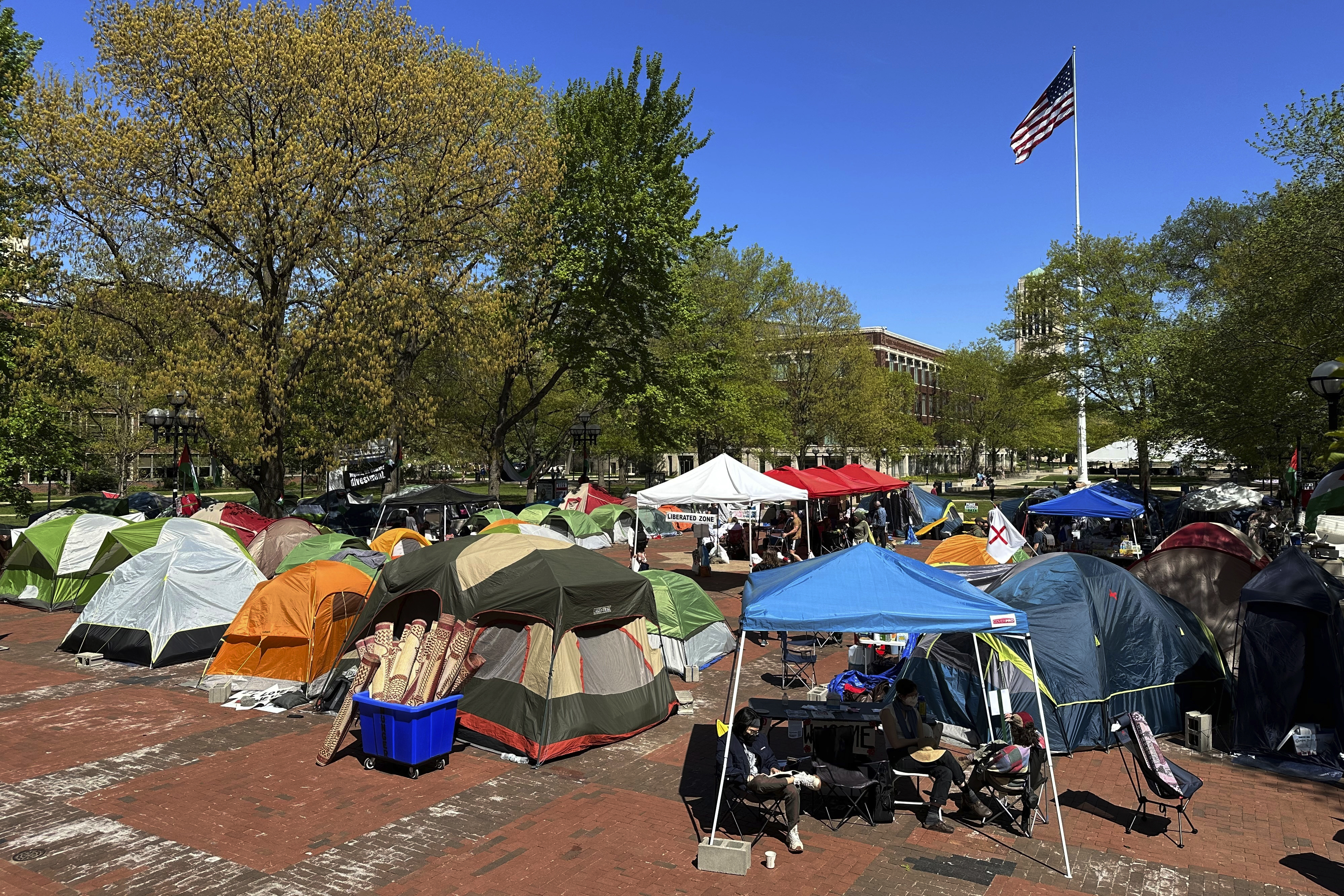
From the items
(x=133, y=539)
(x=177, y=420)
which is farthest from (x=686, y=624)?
(x=177, y=420)

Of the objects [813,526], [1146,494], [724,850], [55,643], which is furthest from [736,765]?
[1146,494]

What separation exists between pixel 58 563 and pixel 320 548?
6.73m

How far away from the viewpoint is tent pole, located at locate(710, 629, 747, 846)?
7238 mm

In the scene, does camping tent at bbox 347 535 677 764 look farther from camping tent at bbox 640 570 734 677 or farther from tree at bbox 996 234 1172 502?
tree at bbox 996 234 1172 502

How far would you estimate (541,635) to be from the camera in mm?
9805

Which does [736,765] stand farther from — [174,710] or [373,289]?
[373,289]

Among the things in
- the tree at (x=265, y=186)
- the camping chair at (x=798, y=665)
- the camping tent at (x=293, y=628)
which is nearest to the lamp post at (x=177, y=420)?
the tree at (x=265, y=186)

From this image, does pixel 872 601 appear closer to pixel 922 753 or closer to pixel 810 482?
pixel 922 753

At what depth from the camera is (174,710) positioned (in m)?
11.5

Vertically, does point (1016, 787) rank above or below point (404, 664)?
below

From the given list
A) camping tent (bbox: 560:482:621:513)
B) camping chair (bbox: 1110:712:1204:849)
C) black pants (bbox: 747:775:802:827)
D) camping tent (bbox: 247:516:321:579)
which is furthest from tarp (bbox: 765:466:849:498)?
black pants (bbox: 747:775:802:827)

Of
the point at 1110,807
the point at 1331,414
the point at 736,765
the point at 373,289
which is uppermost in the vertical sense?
the point at 373,289

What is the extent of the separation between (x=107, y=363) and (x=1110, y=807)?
31.4 meters

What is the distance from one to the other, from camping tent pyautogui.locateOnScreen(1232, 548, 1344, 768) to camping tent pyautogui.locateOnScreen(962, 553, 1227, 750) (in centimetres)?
75
